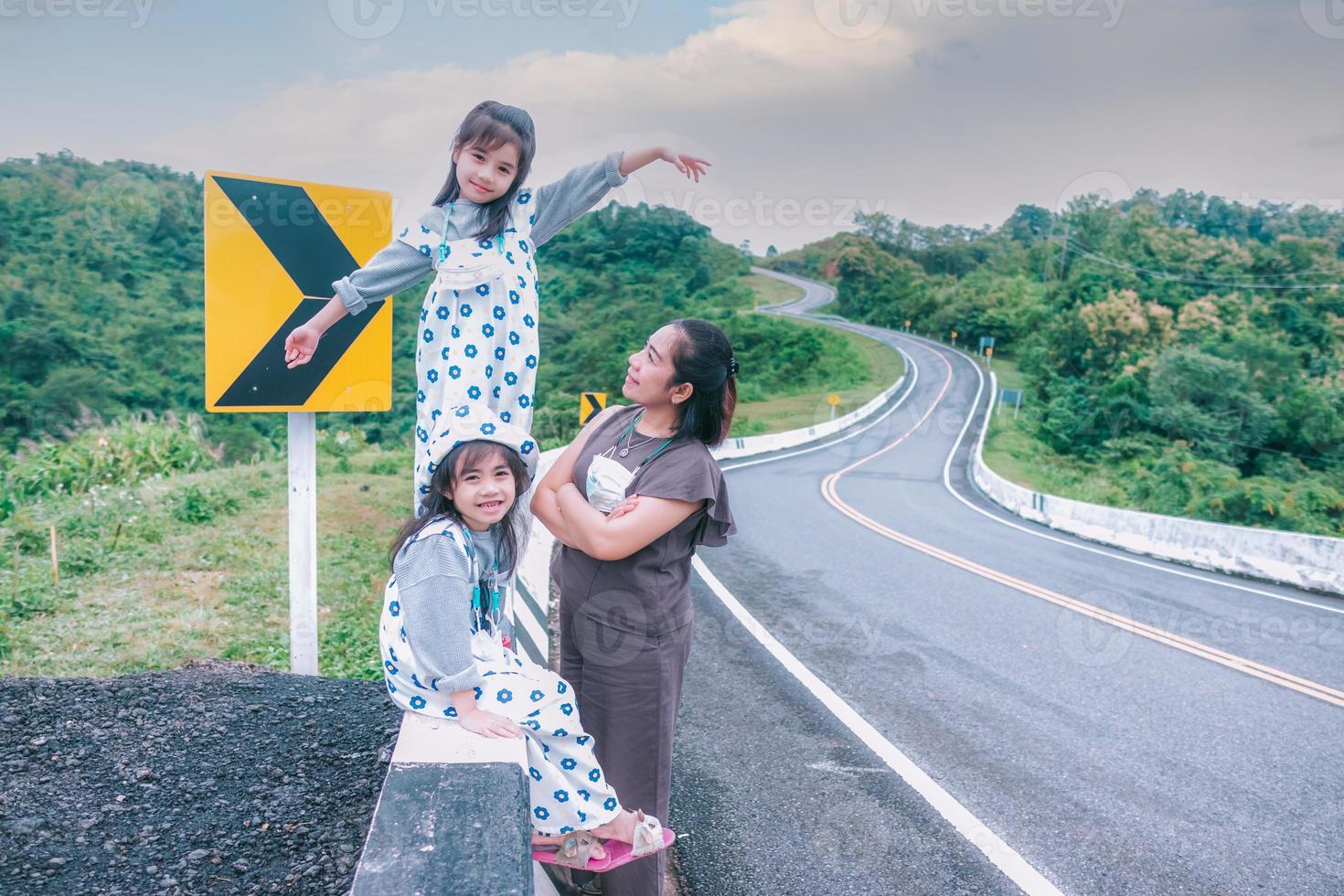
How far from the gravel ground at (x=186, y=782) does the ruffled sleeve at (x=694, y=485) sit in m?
1.38

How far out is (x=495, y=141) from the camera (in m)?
3.03

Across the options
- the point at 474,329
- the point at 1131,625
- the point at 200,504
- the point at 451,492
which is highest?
the point at 474,329

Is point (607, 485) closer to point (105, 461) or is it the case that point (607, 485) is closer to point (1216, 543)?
point (105, 461)

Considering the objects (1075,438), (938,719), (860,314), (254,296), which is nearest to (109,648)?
(254,296)

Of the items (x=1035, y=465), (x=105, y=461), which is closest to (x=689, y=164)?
(x=105, y=461)

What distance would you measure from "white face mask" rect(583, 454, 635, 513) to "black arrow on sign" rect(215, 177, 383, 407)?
1.44 m

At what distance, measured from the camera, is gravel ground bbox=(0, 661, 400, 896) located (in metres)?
2.45

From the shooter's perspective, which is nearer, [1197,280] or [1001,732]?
[1001,732]

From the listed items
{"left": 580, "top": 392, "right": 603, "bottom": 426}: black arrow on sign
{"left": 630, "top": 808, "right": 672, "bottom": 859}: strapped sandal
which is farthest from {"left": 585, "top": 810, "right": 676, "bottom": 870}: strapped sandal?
{"left": 580, "top": 392, "right": 603, "bottom": 426}: black arrow on sign

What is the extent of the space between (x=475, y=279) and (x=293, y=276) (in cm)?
116

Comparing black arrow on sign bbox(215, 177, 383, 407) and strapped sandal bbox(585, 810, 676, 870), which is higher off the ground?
black arrow on sign bbox(215, 177, 383, 407)

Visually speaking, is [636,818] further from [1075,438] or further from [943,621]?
[1075,438]

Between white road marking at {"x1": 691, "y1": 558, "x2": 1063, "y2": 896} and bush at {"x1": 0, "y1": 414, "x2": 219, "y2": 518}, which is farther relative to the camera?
bush at {"x1": 0, "y1": 414, "x2": 219, "y2": 518}

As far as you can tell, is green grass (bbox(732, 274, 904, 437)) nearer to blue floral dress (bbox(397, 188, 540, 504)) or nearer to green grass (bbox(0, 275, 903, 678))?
green grass (bbox(0, 275, 903, 678))
